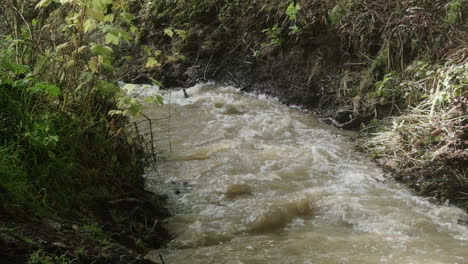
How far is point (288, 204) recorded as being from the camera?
3705 millimetres

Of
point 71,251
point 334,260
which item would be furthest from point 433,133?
point 71,251

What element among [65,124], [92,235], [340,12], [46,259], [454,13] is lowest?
[92,235]

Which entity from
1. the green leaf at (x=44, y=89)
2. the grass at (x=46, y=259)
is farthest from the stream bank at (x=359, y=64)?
the grass at (x=46, y=259)

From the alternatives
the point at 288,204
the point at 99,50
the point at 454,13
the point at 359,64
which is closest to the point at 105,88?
the point at 99,50

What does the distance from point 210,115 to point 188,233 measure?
2850 mm

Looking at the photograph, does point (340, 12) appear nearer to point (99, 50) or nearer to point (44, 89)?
point (99, 50)

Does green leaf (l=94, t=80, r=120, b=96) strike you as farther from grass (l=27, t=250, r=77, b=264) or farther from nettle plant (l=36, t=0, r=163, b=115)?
grass (l=27, t=250, r=77, b=264)

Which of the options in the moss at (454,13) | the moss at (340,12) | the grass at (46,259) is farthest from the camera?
the moss at (340,12)

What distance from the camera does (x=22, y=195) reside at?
2533 mm

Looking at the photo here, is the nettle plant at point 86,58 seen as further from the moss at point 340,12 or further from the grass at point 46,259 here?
the moss at point 340,12

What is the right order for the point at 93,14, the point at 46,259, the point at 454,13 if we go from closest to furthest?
the point at 46,259
the point at 93,14
the point at 454,13

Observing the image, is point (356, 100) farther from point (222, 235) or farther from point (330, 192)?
point (222, 235)

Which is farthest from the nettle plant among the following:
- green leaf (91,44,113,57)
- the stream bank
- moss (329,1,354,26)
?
moss (329,1,354,26)

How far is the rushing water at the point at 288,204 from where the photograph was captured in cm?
308
